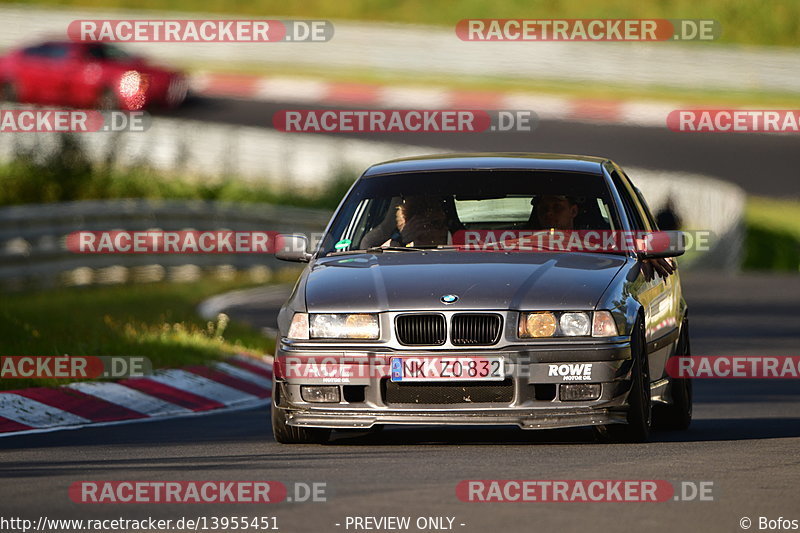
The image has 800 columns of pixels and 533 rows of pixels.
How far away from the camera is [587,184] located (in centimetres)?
1046

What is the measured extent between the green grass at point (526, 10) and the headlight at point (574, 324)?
134 feet

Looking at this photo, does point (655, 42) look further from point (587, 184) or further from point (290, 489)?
point (290, 489)

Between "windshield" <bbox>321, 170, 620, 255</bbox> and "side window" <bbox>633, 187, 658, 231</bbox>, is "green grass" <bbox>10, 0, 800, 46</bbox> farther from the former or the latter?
"windshield" <bbox>321, 170, 620, 255</bbox>

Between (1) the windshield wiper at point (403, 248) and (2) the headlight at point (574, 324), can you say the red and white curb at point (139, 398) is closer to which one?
(1) the windshield wiper at point (403, 248)

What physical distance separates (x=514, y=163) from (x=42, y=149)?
17.8m

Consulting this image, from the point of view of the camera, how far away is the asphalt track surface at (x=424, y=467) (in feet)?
23.1
